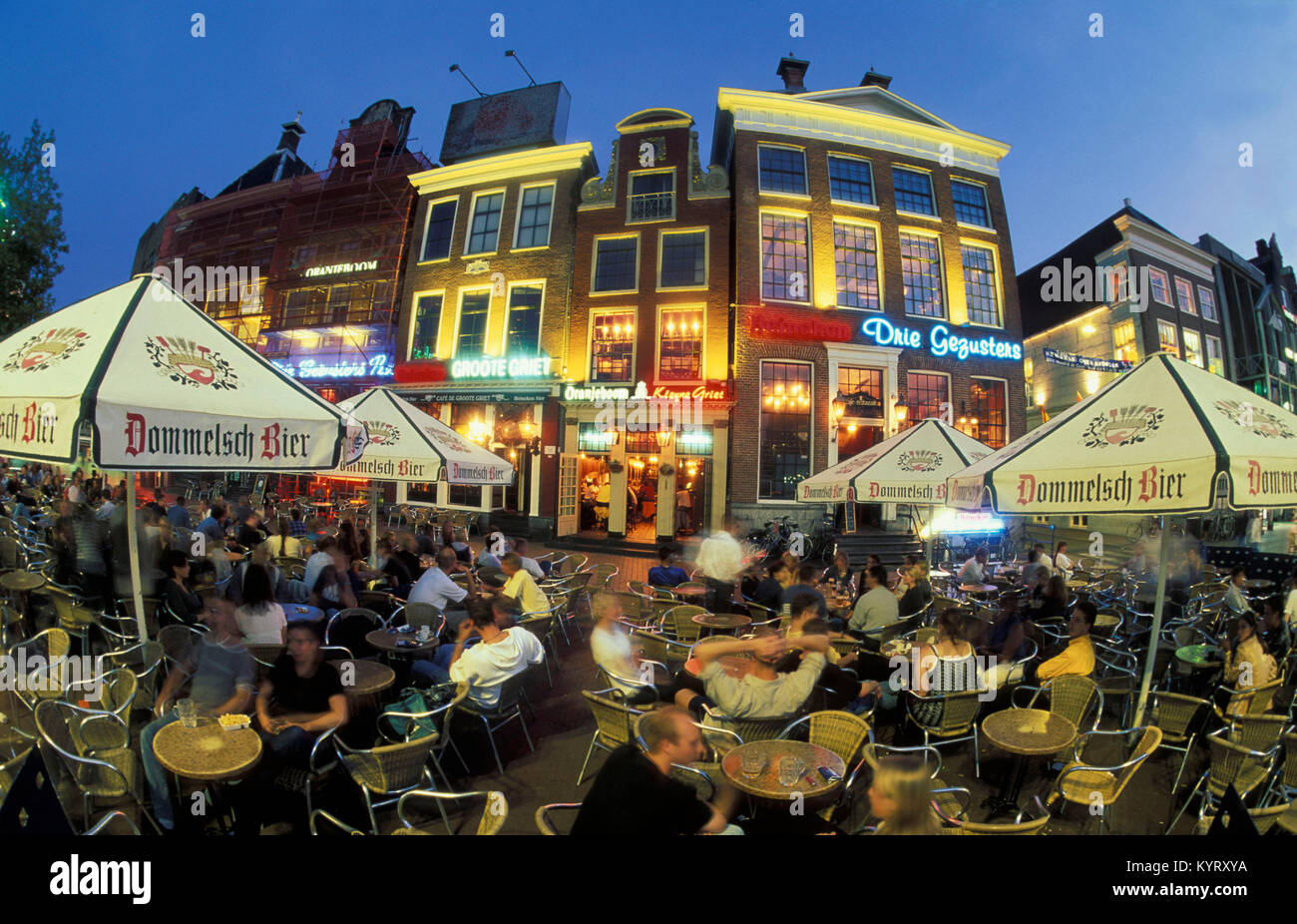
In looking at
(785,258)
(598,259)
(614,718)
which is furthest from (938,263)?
(614,718)

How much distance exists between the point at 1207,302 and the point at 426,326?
3721 centimetres

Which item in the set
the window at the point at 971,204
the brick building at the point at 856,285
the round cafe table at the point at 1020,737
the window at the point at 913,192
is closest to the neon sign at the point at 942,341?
the brick building at the point at 856,285

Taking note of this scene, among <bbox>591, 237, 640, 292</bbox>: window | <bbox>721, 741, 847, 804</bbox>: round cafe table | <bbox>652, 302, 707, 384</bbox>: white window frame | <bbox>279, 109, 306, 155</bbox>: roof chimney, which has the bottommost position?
<bbox>721, 741, 847, 804</bbox>: round cafe table

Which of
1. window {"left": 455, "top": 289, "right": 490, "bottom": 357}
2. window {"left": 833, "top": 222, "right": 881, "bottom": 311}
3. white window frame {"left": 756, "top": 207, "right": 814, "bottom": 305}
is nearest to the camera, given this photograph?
white window frame {"left": 756, "top": 207, "right": 814, "bottom": 305}

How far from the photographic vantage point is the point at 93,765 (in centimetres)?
351

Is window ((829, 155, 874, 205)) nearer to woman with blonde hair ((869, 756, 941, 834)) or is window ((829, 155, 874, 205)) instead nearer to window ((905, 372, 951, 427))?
window ((905, 372, 951, 427))

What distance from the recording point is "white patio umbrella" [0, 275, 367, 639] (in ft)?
10.5

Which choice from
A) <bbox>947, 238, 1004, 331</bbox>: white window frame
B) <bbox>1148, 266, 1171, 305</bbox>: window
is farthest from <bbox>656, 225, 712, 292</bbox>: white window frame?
<bbox>1148, 266, 1171, 305</bbox>: window

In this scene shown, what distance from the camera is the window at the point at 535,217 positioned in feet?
67.2

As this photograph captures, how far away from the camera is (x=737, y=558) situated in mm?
8023

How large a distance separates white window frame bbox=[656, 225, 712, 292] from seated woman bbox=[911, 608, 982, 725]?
15763mm

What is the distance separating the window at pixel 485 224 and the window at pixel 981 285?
18.0m
